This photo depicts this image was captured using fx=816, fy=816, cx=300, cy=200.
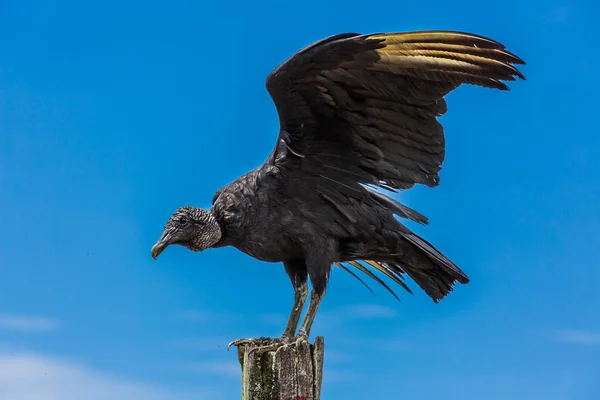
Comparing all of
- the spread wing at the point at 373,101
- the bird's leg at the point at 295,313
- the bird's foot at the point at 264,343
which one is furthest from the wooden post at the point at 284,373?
the spread wing at the point at 373,101

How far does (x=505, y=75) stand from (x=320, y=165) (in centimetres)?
143

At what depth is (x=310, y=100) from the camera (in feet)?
17.7

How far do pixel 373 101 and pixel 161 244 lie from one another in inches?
69.0

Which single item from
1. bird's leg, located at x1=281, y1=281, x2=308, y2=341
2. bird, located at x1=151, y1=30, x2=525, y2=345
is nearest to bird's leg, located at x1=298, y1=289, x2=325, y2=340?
bird, located at x1=151, y1=30, x2=525, y2=345

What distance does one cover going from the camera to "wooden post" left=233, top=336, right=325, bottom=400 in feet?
16.8

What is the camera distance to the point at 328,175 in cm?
566

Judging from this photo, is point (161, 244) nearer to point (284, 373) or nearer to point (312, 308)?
point (312, 308)

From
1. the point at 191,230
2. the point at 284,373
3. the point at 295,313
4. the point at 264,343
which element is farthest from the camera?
A: the point at 295,313

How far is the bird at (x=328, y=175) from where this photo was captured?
528 centimetres

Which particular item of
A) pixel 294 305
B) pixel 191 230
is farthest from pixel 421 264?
pixel 191 230

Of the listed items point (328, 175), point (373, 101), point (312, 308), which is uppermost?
point (373, 101)

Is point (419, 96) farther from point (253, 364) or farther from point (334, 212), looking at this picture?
point (253, 364)

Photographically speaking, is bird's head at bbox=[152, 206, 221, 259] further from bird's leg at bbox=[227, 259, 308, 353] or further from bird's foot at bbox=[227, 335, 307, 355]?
bird's foot at bbox=[227, 335, 307, 355]

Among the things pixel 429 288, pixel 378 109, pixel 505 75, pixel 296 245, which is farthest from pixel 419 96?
pixel 429 288
